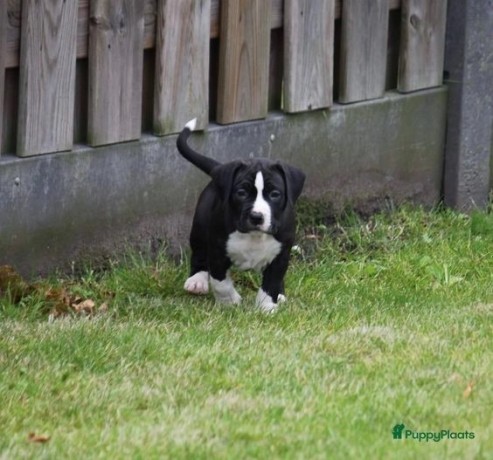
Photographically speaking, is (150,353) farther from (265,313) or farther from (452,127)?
(452,127)

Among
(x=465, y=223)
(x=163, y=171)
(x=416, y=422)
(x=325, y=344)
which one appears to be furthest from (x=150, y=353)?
(x=465, y=223)

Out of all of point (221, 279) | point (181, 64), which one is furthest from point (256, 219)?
point (181, 64)

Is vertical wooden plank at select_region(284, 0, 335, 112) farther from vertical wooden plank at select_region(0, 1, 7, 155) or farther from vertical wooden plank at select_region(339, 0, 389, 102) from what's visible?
vertical wooden plank at select_region(0, 1, 7, 155)

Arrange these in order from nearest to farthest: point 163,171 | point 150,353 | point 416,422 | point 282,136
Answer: point 416,422 < point 150,353 < point 163,171 < point 282,136

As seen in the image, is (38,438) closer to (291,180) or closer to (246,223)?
(246,223)

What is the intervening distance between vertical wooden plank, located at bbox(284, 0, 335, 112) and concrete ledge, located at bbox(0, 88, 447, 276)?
0.11 meters

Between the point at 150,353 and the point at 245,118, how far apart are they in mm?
2435

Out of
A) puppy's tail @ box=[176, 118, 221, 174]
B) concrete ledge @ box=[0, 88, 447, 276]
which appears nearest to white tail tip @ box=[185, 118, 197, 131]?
puppy's tail @ box=[176, 118, 221, 174]

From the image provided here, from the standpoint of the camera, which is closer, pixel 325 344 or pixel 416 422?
pixel 416 422

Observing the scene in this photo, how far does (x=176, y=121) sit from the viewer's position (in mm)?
8117

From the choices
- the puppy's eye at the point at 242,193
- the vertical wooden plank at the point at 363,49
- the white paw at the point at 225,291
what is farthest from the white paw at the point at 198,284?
the vertical wooden plank at the point at 363,49

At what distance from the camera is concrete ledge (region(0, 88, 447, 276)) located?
7.57m

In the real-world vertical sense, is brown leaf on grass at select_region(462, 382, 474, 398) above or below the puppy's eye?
below

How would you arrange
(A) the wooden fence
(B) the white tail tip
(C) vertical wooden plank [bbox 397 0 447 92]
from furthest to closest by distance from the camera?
(C) vertical wooden plank [bbox 397 0 447 92] < (B) the white tail tip < (A) the wooden fence
